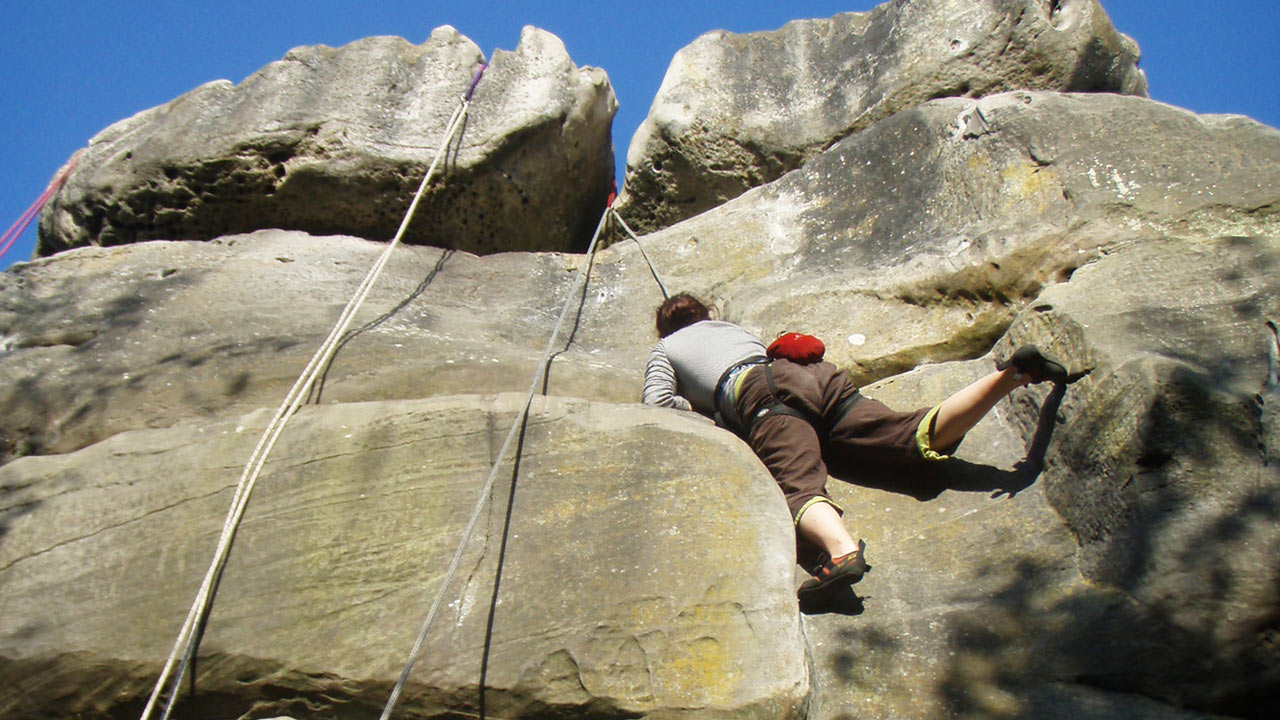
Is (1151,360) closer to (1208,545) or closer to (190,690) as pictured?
(1208,545)

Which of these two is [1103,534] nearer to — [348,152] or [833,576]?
[833,576]

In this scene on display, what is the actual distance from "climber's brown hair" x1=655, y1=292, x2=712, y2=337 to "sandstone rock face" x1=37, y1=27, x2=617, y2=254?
1.59 meters

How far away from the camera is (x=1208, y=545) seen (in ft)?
9.98

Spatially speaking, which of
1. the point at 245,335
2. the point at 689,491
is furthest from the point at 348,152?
the point at 689,491

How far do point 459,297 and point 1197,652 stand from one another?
3.60m

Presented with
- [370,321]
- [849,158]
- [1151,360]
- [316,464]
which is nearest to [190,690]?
[316,464]

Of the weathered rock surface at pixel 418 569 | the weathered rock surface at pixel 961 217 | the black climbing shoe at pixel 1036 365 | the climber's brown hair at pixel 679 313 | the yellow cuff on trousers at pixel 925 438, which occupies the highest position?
the weathered rock surface at pixel 961 217

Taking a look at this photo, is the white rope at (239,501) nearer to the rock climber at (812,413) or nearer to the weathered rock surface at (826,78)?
the rock climber at (812,413)

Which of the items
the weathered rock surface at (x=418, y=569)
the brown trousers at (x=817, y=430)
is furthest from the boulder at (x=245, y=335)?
the brown trousers at (x=817, y=430)

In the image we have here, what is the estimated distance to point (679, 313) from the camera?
4977mm

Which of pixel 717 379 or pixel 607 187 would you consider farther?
pixel 607 187

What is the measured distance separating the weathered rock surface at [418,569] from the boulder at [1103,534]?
1.53 feet

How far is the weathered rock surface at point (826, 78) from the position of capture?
6016 mm

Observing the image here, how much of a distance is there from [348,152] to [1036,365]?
3.76 meters
